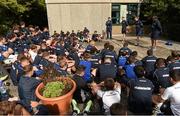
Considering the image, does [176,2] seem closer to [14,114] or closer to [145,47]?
[145,47]

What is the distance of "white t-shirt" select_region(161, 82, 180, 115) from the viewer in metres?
5.59

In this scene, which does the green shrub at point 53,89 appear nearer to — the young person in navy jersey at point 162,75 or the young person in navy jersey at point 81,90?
the young person in navy jersey at point 81,90

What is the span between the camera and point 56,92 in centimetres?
723

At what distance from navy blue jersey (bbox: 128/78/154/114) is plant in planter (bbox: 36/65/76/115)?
1602 millimetres

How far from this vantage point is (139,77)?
23.2 ft

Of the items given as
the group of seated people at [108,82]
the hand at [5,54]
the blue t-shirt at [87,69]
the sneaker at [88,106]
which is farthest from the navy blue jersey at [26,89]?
the hand at [5,54]

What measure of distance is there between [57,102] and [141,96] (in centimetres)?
213

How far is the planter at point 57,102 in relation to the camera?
687 centimetres

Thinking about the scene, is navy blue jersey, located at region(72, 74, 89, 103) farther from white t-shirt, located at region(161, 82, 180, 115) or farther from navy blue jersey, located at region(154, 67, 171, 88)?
white t-shirt, located at region(161, 82, 180, 115)

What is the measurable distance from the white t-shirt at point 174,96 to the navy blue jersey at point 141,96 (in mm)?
1208

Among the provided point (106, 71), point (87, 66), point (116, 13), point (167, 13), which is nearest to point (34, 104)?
point (106, 71)

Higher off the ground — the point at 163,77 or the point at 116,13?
the point at 116,13

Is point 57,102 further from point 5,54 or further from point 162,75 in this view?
point 5,54

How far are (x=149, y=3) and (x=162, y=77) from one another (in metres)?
19.6
